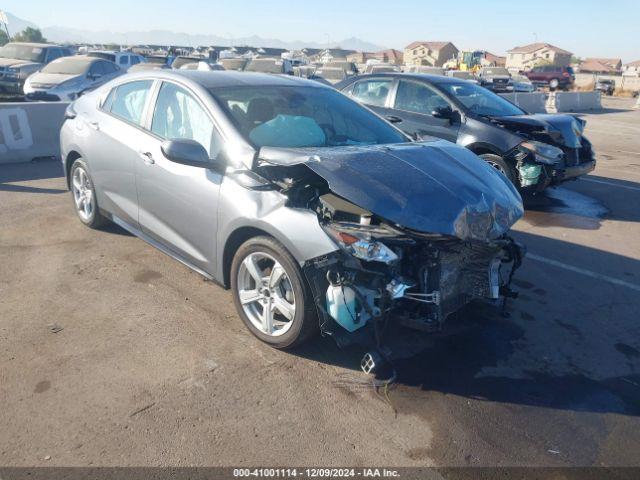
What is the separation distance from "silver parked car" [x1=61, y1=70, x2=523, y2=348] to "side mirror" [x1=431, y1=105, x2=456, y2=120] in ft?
10.9

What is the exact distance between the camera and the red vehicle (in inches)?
1601

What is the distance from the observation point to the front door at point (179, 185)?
12.5 feet

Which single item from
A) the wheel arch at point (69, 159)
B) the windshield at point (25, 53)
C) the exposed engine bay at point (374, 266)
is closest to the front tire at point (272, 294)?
the exposed engine bay at point (374, 266)

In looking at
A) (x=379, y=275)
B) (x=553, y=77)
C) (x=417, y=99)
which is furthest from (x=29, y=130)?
(x=553, y=77)

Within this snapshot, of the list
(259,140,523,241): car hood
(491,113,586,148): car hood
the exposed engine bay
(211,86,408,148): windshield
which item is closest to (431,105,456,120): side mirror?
(491,113,586,148): car hood

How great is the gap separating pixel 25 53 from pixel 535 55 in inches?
3654

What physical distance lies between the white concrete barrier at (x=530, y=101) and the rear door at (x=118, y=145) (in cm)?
1733

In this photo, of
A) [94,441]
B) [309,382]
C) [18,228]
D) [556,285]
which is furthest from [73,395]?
[556,285]

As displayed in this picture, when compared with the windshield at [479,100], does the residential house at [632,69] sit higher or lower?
lower

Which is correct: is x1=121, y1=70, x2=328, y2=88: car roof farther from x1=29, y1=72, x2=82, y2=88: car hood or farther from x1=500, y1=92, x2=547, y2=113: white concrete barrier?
x1=500, y1=92, x2=547, y2=113: white concrete barrier

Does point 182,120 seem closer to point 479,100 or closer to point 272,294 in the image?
point 272,294

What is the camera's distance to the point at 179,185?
3.99 meters

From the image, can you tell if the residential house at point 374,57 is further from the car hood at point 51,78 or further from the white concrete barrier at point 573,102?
the car hood at point 51,78

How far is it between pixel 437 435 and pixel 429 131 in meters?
5.88
